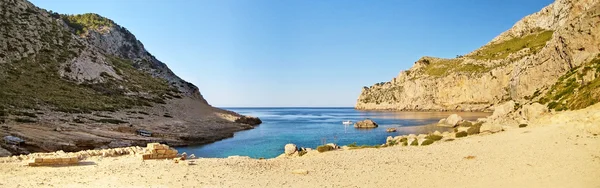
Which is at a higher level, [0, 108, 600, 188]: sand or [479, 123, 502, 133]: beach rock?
[479, 123, 502, 133]: beach rock

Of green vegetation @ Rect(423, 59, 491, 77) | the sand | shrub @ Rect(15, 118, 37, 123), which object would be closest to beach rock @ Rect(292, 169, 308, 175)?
the sand

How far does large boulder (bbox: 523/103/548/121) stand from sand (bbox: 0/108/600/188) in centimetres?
1165

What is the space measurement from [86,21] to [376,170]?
3844 inches

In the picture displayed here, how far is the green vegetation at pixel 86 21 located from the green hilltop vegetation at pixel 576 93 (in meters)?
84.6

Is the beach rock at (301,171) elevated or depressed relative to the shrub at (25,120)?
depressed

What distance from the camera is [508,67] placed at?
343 ft

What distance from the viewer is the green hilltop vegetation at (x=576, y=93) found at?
24228 millimetres

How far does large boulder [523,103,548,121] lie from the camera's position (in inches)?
1177


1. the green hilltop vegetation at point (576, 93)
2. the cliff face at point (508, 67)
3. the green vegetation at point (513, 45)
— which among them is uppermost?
the green vegetation at point (513, 45)

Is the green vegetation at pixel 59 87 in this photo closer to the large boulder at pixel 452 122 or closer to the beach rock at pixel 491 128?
the beach rock at pixel 491 128

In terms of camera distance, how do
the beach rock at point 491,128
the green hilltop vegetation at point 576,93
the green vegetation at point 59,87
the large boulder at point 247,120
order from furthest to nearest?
the large boulder at point 247,120 < the green vegetation at point 59,87 < the beach rock at point 491,128 < the green hilltop vegetation at point 576,93

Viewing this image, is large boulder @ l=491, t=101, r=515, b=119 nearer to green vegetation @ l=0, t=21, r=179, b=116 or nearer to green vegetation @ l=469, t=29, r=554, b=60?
green vegetation @ l=0, t=21, r=179, b=116

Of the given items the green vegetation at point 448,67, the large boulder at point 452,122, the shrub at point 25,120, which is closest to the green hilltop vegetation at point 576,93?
the large boulder at point 452,122

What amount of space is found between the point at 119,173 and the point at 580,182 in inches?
583
